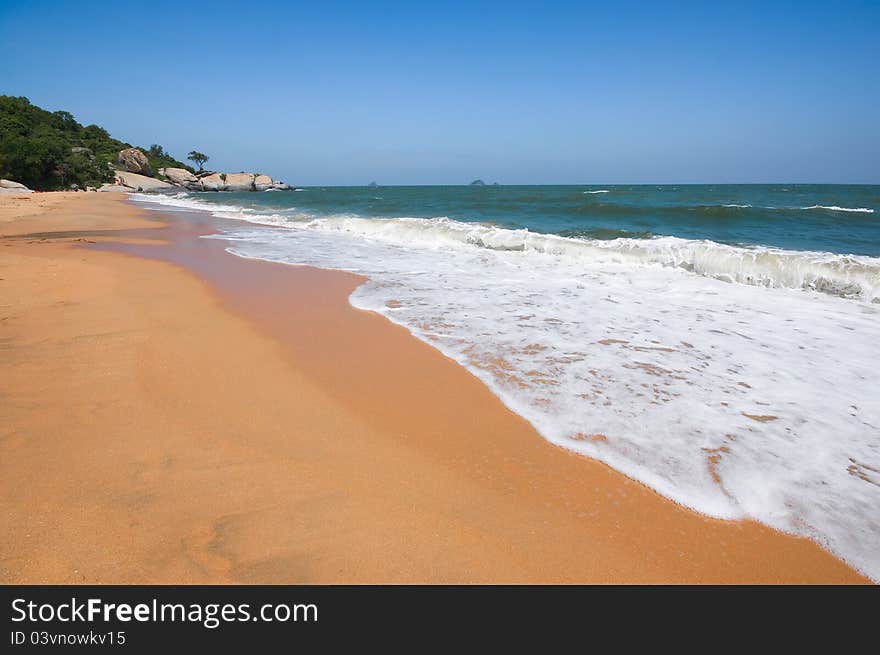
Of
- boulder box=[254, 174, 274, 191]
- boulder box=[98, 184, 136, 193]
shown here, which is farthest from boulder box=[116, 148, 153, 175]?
boulder box=[254, 174, 274, 191]

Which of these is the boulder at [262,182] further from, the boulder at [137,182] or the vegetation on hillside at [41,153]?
the vegetation on hillside at [41,153]

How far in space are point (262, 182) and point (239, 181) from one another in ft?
13.2

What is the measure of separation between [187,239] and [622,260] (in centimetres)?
1025

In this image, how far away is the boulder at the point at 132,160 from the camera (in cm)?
5656

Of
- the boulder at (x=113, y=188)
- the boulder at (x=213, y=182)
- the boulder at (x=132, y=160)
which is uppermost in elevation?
the boulder at (x=132, y=160)

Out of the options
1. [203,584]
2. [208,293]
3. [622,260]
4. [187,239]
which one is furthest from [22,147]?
[203,584]

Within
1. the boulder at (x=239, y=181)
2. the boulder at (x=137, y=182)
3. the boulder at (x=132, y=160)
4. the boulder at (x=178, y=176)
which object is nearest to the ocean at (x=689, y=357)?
the boulder at (x=137, y=182)

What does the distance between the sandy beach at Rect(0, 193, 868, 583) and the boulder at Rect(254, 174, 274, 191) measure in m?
77.0

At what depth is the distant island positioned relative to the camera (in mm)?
34778

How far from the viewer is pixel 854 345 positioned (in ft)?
13.7

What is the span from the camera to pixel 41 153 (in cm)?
3519

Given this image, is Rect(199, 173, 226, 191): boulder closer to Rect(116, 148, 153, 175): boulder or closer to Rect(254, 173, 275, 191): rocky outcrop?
Rect(254, 173, 275, 191): rocky outcrop

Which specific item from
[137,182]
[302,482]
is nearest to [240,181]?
[137,182]
